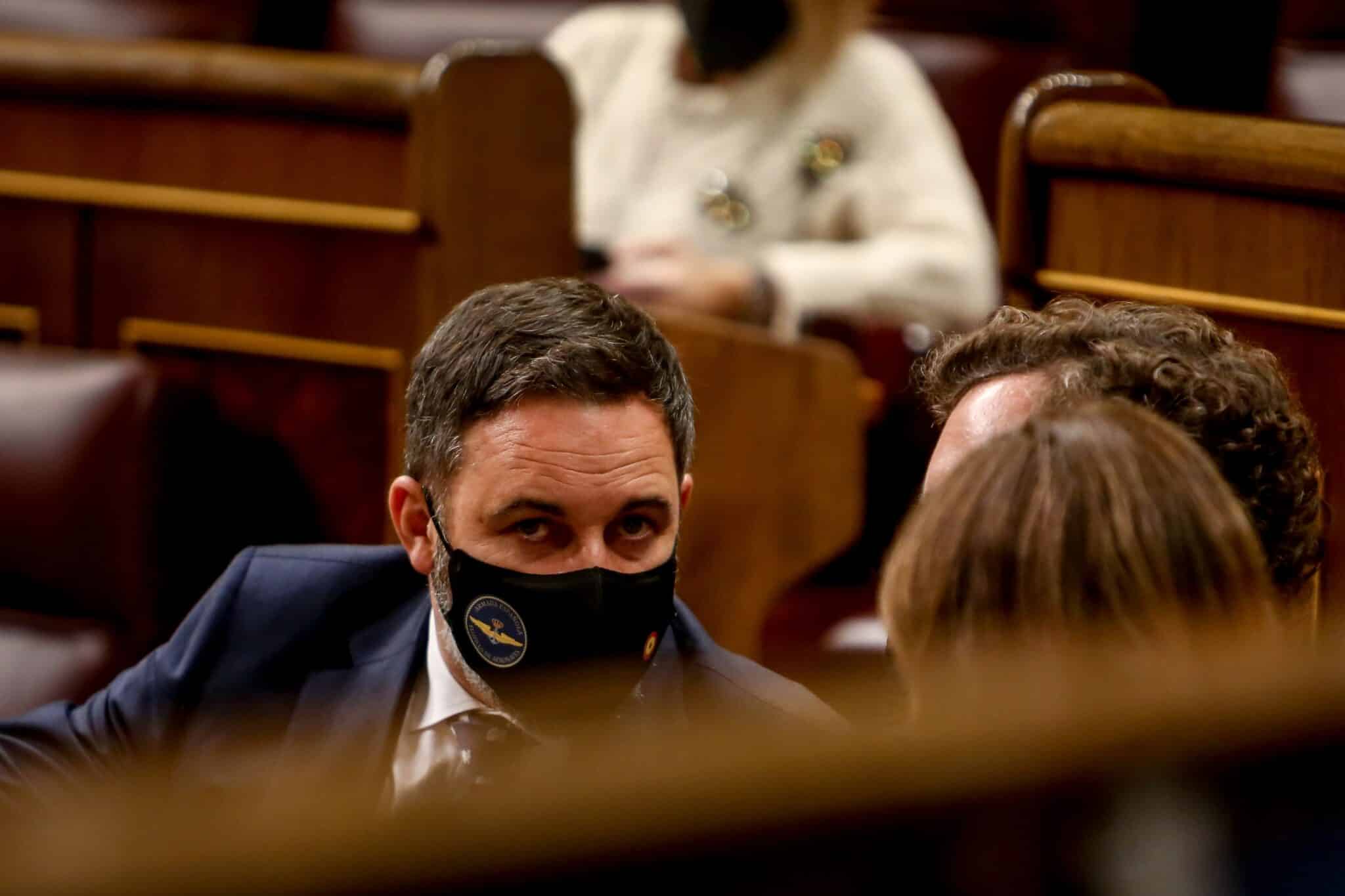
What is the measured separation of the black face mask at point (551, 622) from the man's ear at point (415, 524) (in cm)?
7

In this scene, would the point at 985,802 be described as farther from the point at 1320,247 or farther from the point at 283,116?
the point at 283,116

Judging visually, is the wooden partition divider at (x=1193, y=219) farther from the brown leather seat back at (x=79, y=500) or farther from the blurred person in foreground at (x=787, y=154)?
the blurred person in foreground at (x=787, y=154)

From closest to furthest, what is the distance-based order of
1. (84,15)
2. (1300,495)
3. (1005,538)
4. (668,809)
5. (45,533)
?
(668,809)
(1005,538)
(1300,495)
(45,533)
(84,15)

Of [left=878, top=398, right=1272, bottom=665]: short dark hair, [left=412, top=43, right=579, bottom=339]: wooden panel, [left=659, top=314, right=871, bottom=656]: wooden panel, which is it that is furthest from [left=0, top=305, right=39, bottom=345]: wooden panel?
[left=878, top=398, right=1272, bottom=665]: short dark hair

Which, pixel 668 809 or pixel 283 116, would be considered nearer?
pixel 668 809

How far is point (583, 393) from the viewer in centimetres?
124

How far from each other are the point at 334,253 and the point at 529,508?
0.92 meters

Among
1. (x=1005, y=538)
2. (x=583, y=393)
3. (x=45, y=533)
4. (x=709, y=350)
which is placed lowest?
(x=45, y=533)

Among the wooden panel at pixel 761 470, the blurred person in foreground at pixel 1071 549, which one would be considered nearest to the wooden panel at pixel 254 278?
the wooden panel at pixel 761 470

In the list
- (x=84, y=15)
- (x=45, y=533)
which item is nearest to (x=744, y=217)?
(x=45, y=533)

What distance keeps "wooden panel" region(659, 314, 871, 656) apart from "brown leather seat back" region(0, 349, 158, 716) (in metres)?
0.60

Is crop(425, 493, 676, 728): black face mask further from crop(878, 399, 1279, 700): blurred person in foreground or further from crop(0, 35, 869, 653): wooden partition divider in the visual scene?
crop(0, 35, 869, 653): wooden partition divider

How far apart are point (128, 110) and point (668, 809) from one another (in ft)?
6.69

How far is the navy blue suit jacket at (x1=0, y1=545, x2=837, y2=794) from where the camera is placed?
4.09ft
